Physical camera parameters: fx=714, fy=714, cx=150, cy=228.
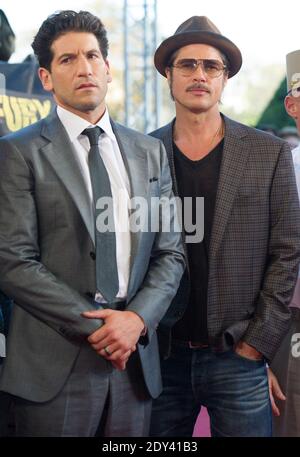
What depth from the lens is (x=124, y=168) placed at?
7.30 ft

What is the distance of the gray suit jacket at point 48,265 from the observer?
203cm

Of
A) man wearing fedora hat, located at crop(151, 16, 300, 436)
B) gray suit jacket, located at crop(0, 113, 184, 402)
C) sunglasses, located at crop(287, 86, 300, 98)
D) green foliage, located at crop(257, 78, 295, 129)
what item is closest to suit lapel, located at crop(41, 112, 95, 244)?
gray suit jacket, located at crop(0, 113, 184, 402)

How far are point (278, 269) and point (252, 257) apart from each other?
10cm

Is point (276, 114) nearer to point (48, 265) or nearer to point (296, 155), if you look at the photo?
point (296, 155)

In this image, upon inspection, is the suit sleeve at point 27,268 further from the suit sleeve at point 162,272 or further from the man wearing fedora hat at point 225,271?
the man wearing fedora hat at point 225,271

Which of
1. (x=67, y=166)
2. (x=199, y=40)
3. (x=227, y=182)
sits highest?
(x=199, y=40)

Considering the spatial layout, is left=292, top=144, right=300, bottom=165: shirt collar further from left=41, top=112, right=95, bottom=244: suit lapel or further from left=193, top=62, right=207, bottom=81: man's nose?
left=41, top=112, right=95, bottom=244: suit lapel

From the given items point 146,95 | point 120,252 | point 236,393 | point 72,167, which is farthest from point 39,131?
point 146,95

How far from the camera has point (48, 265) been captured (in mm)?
A: 2094

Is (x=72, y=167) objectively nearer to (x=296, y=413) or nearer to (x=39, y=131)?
(x=39, y=131)

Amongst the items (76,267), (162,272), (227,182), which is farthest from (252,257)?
(76,267)

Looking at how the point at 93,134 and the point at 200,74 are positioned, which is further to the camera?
the point at 200,74

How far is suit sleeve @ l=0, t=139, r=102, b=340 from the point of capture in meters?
2.02

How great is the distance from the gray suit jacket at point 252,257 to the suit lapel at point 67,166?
1.63 feet
